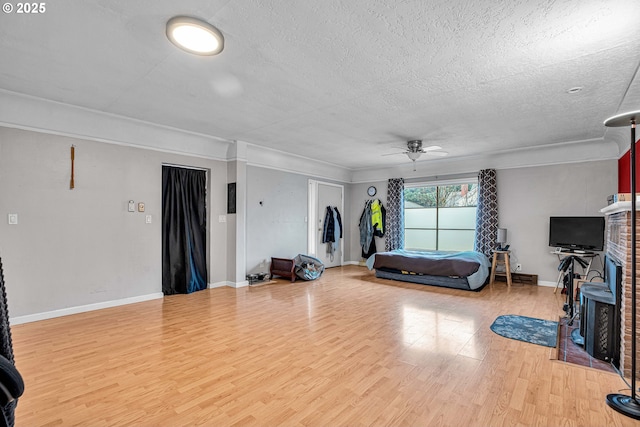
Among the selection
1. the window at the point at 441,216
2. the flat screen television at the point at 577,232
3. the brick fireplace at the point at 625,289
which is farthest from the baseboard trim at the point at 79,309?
the flat screen television at the point at 577,232

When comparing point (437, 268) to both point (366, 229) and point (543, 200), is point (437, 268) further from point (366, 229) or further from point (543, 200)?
point (366, 229)

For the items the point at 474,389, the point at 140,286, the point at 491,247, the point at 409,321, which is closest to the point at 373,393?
the point at 474,389

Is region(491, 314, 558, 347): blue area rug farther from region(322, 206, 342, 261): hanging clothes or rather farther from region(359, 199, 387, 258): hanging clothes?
region(322, 206, 342, 261): hanging clothes

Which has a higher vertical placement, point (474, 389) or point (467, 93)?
point (467, 93)

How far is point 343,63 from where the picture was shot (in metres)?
2.71

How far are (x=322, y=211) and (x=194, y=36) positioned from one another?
5650mm

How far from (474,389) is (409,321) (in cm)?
147

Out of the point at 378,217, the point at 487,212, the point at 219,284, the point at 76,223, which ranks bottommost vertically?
the point at 219,284

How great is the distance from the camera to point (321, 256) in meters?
7.77

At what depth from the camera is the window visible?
685 cm

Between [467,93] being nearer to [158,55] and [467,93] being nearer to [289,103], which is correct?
[289,103]

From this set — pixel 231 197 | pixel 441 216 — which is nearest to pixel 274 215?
pixel 231 197

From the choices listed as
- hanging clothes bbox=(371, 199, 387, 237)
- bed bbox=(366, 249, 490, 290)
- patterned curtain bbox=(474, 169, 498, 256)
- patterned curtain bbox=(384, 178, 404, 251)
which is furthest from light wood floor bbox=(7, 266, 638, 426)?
hanging clothes bbox=(371, 199, 387, 237)

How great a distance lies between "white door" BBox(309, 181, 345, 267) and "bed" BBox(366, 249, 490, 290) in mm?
1594
